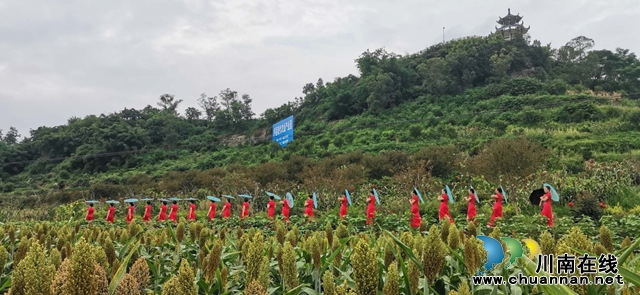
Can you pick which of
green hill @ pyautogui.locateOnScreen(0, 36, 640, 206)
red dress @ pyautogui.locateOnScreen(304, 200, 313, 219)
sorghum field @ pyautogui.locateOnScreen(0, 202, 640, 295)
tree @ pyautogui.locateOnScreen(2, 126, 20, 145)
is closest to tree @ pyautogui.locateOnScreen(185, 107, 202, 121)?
green hill @ pyautogui.locateOnScreen(0, 36, 640, 206)

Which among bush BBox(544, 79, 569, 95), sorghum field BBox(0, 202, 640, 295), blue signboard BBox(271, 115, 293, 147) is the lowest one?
sorghum field BBox(0, 202, 640, 295)

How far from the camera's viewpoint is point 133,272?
1354mm

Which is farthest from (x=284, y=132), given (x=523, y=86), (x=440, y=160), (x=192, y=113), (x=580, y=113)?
(x=192, y=113)

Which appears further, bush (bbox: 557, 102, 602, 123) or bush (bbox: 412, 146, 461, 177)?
bush (bbox: 557, 102, 602, 123)

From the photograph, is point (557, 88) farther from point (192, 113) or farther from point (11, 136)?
point (11, 136)

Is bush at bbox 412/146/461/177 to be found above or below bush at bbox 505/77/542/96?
below

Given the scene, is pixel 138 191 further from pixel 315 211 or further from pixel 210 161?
pixel 315 211

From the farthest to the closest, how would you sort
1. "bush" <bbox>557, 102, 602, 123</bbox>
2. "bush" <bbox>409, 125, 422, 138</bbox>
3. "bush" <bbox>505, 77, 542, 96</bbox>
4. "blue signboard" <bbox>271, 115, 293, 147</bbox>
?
"bush" <bbox>505, 77, 542, 96</bbox>
"bush" <bbox>409, 125, 422, 138</bbox>
"bush" <bbox>557, 102, 602, 123</bbox>
"blue signboard" <bbox>271, 115, 293, 147</bbox>

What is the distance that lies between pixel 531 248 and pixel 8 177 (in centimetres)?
4219

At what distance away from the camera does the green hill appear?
1859 cm

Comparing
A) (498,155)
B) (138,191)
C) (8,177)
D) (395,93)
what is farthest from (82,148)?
(498,155)

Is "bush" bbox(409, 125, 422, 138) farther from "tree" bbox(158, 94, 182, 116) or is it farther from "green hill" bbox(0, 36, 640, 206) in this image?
"tree" bbox(158, 94, 182, 116)

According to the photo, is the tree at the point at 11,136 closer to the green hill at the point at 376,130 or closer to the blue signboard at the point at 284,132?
the green hill at the point at 376,130

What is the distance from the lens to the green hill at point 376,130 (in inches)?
732
